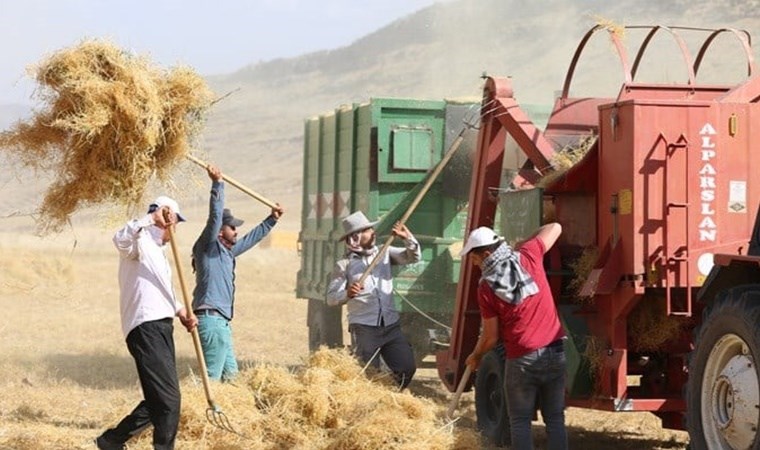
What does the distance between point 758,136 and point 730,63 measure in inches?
2606

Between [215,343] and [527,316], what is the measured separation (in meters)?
3.24

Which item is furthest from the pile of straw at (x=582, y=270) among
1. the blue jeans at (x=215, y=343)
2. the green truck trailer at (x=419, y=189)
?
the green truck trailer at (x=419, y=189)

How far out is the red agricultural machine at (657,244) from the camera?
312 inches

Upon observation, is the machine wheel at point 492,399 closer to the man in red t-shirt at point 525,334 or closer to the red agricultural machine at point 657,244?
the red agricultural machine at point 657,244

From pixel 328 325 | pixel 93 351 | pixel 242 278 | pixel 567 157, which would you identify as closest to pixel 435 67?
pixel 242 278

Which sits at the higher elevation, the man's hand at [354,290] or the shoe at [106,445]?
the man's hand at [354,290]

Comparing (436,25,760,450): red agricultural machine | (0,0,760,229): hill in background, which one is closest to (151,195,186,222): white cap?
(436,25,760,450): red agricultural machine

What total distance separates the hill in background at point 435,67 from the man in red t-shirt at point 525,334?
5344 cm

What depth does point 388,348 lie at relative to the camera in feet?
35.3

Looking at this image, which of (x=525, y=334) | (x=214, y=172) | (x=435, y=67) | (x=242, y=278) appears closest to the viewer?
(x=525, y=334)

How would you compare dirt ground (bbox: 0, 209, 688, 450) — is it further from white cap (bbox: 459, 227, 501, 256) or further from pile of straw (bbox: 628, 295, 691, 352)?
white cap (bbox: 459, 227, 501, 256)

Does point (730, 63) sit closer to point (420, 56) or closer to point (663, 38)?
point (663, 38)

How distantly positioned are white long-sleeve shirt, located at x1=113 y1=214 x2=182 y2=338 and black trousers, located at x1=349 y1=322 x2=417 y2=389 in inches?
88.5

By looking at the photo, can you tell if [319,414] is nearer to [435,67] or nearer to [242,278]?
[242,278]
